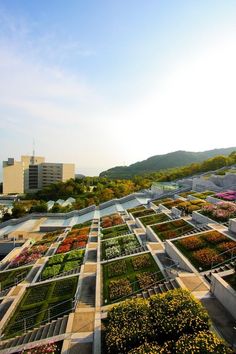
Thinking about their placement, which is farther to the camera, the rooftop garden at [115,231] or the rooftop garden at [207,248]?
the rooftop garden at [115,231]

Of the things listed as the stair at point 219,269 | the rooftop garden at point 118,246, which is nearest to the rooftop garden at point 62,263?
the rooftop garden at point 118,246

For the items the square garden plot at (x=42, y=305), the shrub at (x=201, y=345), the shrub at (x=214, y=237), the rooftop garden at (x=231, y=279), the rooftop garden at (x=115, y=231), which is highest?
the shrub at (x=214, y=237)

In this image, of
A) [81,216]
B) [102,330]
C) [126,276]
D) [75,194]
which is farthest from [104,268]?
[75,194]

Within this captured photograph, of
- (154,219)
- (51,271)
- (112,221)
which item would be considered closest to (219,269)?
(51,271)

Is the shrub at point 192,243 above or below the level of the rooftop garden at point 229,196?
below

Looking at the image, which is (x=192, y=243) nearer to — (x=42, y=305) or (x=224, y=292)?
(x=224, y=292)

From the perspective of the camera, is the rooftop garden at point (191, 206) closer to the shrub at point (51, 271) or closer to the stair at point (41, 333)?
the shrub at point (51, 271)

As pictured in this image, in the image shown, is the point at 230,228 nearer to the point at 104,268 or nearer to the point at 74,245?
the point at 104,268
